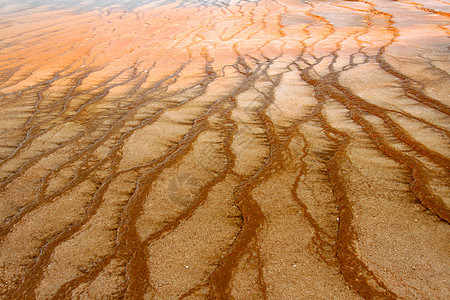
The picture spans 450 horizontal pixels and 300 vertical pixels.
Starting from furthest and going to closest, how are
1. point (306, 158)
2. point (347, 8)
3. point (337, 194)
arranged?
point (347, 8) < point (306, 158) < point (337, 194)

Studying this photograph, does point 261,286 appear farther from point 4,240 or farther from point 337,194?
point 4,240

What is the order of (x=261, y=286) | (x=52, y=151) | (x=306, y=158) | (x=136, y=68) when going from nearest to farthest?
1. (x=261, y=286)
2. (x=306, y=158)
3. (x=52, y=151)
4. (x=136, y=68)

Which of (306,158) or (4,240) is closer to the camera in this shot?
(4,240)

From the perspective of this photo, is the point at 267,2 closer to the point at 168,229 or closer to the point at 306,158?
the point at 306,158

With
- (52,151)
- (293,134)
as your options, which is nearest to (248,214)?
(293,134)

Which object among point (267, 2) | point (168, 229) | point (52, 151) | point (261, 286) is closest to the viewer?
point (261, 286)

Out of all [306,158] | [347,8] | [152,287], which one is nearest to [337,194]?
[306,158]
